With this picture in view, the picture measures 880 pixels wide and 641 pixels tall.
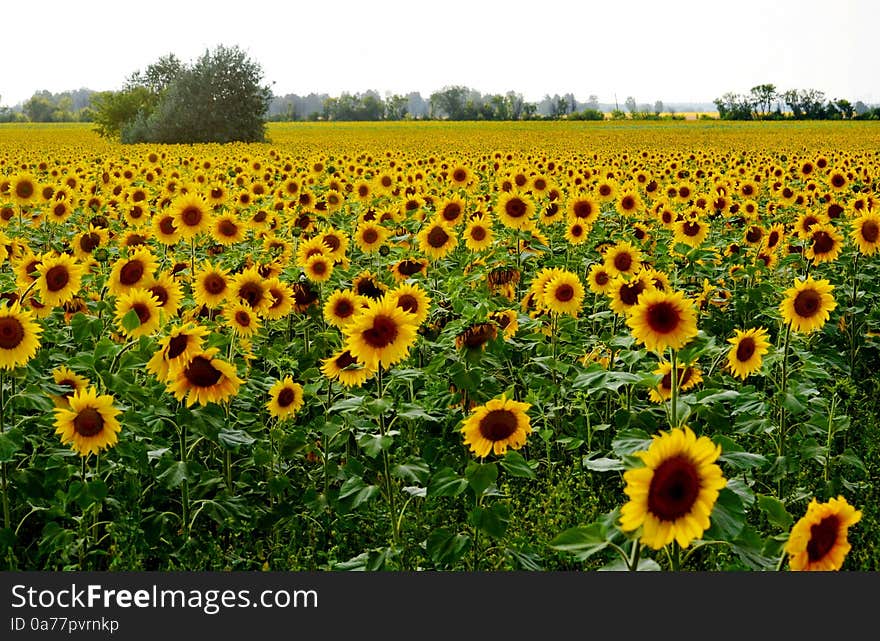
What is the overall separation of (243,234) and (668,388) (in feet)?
13.4

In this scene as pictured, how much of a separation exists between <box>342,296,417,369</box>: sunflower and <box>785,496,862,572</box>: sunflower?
172 cm

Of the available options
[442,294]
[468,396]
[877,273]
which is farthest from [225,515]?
[877,273]

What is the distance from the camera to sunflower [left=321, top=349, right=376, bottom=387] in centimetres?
387

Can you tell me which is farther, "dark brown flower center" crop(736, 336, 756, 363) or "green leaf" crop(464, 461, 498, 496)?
"dark brown flower center" crop(736, 336, 756, 363)

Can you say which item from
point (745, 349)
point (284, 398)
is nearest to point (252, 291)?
point (284, 398)

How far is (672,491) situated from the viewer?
2.14 m

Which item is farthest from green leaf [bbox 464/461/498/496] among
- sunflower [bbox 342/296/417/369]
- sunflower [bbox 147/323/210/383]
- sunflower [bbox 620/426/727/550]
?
sunflower [bbox 147/323/210/383]

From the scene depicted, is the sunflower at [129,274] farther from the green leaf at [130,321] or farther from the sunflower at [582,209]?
the sunflower at [582,209]

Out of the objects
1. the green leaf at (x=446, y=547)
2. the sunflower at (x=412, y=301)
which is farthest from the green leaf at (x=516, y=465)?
the sunflower at (x=412, y=301)

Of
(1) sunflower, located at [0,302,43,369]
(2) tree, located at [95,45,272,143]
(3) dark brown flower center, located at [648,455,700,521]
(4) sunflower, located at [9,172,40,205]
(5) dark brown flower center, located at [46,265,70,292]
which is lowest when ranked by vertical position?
(3) dark brown flower center, located at [648,455,700,521]

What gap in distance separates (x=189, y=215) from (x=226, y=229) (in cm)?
37

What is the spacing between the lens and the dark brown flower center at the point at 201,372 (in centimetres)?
358

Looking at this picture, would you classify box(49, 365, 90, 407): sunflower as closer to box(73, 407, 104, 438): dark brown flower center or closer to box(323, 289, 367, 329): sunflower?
box(73, 407, 104, 438): dark brown flower center

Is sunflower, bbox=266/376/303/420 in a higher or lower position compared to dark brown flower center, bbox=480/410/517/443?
lower
